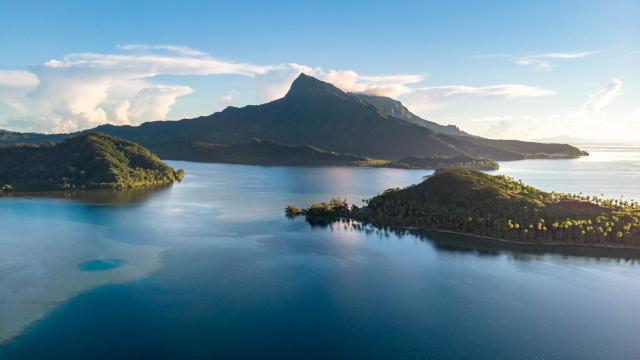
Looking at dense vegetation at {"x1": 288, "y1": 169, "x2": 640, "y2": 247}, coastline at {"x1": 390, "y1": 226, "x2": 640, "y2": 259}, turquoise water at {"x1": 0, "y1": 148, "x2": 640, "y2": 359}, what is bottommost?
turquoise water at {"x1": 0, "y1": 148, "x2": 640, "y2": 359}

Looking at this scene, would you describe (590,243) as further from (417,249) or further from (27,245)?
(27,245)

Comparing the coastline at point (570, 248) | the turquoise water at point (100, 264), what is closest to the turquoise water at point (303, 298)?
the turquoise water at point (100, 264)

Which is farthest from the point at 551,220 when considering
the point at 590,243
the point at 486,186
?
the point at 486,186

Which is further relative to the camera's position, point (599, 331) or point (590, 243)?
point (590, 243)

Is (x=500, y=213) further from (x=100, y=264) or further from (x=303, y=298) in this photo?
(x=100, y=264)

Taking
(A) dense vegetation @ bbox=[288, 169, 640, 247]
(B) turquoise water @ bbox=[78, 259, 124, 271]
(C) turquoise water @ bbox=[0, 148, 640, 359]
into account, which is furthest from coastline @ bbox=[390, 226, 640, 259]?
(B) turquoise water @ bbox=[78, 259, 124, 271]

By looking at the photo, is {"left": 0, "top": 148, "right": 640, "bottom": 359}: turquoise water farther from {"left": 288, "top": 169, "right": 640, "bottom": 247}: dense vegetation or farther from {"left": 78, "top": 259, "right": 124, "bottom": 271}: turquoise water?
{"left": 288, "top": 169, "right": 640, "bottom": 247}: dense vegetation
